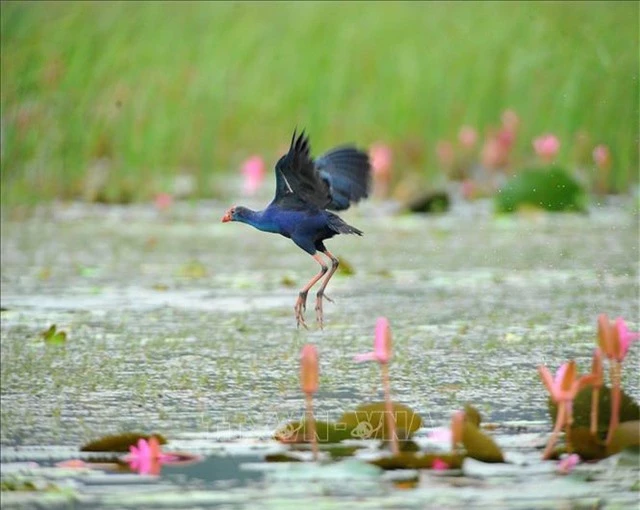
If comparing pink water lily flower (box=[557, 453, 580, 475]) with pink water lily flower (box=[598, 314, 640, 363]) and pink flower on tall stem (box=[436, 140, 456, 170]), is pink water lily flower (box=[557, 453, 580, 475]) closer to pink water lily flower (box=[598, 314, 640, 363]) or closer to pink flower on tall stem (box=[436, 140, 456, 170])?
pink water lily flower (box=[598, 314, 640, 363])

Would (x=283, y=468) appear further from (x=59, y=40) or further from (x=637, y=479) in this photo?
(x=59, y=40)

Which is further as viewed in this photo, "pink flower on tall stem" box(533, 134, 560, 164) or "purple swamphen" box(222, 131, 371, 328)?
"pink flower on tall stem" box(533, 134, 560, 164)

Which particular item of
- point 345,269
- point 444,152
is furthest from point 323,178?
point 444,152

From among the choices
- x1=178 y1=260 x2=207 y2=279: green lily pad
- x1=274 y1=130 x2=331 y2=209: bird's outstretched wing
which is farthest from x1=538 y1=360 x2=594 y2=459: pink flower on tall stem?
x1=178 y1=260 x2=207 y2=279: green lily pad

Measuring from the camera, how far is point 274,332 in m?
5.21

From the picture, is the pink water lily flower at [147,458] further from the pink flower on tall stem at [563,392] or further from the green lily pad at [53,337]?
the green lily pad at [53,337]

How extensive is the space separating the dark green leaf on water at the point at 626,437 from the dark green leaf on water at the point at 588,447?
3cm

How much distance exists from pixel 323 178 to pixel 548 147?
17.3 ft

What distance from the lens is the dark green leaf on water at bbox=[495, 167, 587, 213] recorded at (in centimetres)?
925

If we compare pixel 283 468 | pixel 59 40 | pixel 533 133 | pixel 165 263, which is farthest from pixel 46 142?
pixel 283 468

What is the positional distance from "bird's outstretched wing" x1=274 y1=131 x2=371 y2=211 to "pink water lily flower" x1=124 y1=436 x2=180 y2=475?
4.34 feet

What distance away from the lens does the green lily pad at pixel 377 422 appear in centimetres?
332

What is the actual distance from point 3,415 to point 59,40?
6.18 meters

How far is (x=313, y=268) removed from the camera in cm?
728
